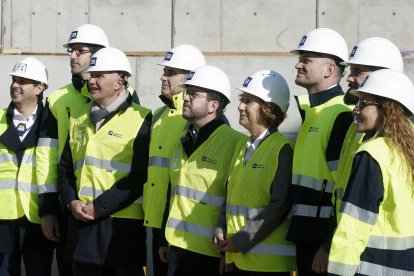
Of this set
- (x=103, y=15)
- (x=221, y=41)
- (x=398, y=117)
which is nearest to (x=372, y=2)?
(x=221, y=41)

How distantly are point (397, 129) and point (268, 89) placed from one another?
128 centimetres

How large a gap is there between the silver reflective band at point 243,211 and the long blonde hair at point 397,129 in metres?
1.17

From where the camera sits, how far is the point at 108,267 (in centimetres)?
669

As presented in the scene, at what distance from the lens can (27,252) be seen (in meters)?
7.17

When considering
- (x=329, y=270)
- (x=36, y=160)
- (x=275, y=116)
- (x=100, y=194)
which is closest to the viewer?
(x=329, y=270)

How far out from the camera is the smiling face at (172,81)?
21.6 feet

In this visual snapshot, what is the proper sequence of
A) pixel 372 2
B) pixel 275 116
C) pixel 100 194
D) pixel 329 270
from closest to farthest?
pixel 329 270, pixel 275 116, pixel 100 194, pixel 372 2

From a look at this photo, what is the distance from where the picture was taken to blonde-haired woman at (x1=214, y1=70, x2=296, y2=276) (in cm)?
557

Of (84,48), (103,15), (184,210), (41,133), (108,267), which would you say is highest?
(103,15)

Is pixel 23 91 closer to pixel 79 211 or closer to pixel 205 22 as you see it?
pixel 79 211

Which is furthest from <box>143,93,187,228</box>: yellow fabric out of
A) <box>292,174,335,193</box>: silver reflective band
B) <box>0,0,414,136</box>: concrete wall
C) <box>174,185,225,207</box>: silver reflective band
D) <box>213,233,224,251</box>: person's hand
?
<box>0,0,414,136</box>: concrete wall

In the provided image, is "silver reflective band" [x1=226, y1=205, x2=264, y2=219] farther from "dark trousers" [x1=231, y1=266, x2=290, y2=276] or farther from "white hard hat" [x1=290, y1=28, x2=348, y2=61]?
"white hard hat" [x1=290, y1=28, x2=348, y2=61]

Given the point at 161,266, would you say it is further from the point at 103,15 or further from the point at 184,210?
the point at 103,15

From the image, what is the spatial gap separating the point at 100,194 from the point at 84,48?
137cm
